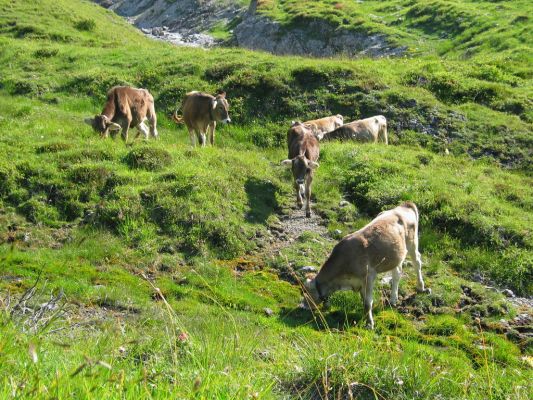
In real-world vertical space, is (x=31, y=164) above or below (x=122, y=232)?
above

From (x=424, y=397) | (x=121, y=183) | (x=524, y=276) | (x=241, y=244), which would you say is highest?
(x=424, y=397)

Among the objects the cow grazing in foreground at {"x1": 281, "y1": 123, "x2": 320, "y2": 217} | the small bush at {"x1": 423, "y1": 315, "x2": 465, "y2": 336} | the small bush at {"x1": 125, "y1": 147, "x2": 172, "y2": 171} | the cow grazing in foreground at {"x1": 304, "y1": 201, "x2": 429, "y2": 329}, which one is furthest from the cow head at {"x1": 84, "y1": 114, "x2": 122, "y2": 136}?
the small bush at {"x1": 423, "y1": 315, "x2": 465, "y2": 336}

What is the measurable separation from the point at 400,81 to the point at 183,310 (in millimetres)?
17688

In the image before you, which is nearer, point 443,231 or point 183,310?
point 183,310

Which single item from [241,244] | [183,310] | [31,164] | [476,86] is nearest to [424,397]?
[183,310]

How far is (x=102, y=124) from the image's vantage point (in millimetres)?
18469

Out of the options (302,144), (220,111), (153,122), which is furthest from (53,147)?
(302,144)

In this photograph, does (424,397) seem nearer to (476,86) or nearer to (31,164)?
(31,164)

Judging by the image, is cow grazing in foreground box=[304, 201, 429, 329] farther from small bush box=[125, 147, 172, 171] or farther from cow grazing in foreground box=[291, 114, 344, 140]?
cow grazing in foreground box=[291, 114, 344, 140]

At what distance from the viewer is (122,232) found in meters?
13.5

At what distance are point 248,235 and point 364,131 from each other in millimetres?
8903

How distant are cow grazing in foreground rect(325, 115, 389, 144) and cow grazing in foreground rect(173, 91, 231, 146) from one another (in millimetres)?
3819

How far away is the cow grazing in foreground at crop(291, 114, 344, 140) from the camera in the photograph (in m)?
21.5

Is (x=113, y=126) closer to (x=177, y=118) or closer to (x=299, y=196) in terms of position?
(x=177, y=118)
